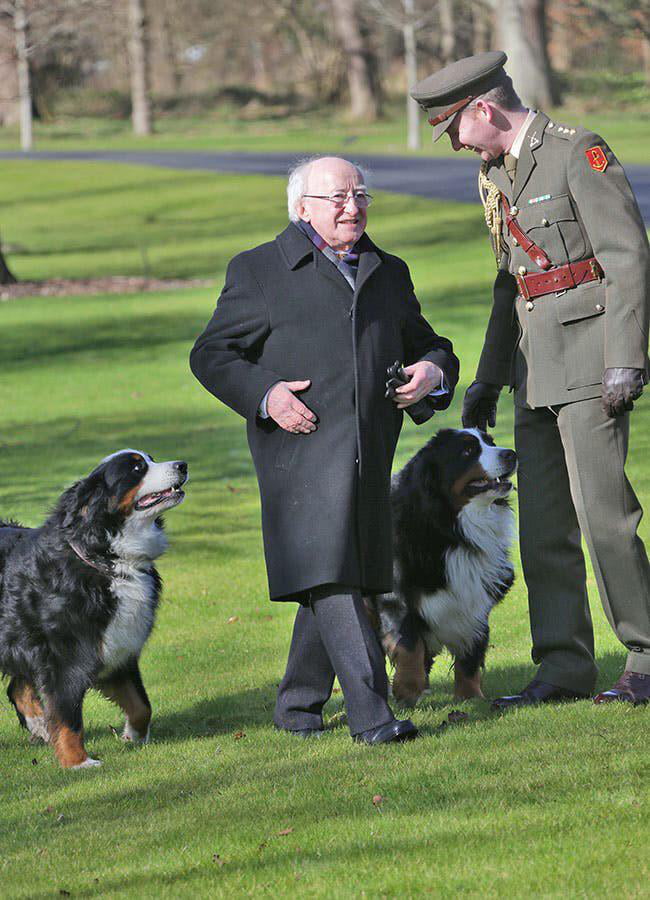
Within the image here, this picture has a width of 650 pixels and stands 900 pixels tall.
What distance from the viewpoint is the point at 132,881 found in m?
3.81

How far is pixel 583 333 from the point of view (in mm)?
5363

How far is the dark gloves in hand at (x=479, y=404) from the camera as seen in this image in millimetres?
5922

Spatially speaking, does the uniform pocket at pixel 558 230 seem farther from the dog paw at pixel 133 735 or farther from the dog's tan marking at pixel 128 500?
the dog paw at pixel 133 735

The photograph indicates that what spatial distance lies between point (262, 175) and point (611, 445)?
116 ft

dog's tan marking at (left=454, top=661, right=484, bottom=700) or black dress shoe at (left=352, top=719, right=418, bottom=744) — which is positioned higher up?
black dress shoe at (left=352, top=719, right=418, bottom=744)

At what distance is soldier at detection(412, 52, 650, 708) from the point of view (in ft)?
17.0

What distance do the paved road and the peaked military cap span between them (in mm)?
18184

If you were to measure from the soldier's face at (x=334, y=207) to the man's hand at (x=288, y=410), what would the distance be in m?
0.60

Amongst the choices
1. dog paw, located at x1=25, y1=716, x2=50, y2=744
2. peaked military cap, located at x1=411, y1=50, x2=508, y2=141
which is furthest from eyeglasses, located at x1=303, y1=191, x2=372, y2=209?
dog paw, located at x1=25, y1=716, x2=50, y2=744

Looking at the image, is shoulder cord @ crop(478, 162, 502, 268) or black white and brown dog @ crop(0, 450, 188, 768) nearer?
shoulder cord @ crop(478, 162, 502, 268)

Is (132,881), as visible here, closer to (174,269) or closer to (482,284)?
(482,284)

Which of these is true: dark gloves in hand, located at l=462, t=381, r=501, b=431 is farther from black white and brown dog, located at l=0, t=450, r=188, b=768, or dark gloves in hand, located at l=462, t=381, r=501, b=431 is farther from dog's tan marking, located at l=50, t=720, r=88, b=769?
dog's tan marking, located at l=50, t=720, r=88, b=769

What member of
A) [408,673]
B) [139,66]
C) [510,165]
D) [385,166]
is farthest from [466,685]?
[139,66]

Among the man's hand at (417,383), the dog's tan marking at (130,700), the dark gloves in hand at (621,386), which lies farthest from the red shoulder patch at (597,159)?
the dog's tan marking at (130,700)
